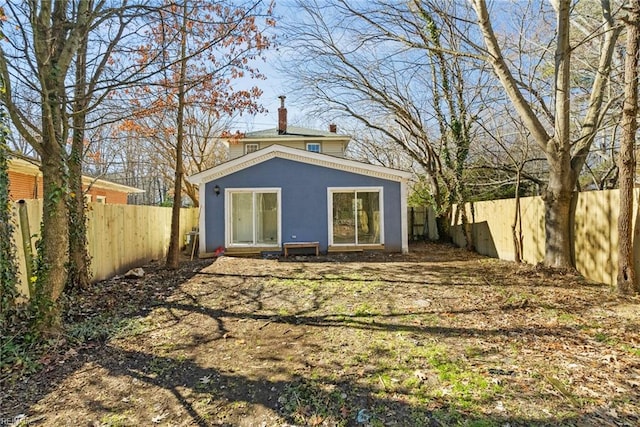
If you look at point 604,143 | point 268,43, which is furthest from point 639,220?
point 604,143

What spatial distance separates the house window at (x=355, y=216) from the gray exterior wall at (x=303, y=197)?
0.16 meters

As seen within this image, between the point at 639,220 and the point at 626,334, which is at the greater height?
the point at 639,220

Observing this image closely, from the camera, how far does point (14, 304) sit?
4.21 m

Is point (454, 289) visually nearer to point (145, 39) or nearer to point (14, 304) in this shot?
point (14, 304)

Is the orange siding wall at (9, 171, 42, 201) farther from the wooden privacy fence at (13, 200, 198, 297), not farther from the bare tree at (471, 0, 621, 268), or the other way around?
the bare tree at (471, 0, 621, 268)

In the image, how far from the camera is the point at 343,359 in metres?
3.61

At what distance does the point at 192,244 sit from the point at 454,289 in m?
8.71

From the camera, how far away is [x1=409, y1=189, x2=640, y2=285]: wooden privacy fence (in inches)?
236

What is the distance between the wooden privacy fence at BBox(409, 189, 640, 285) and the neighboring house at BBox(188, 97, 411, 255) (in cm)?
252

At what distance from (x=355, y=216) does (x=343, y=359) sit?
7.63 m

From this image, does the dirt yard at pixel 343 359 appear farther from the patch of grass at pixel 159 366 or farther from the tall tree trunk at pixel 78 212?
the tall tree trunk at pixel 78 212

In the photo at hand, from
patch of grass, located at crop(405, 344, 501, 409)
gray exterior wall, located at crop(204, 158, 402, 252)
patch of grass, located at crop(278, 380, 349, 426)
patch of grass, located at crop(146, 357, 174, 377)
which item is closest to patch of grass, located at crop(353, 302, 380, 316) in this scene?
patch of grass, located at crop(405, 344, 501, 409)

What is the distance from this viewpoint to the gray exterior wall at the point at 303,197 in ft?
35.8

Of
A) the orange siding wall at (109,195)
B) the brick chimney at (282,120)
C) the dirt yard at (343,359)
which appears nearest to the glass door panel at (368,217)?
the dirt yard at (343,359)
